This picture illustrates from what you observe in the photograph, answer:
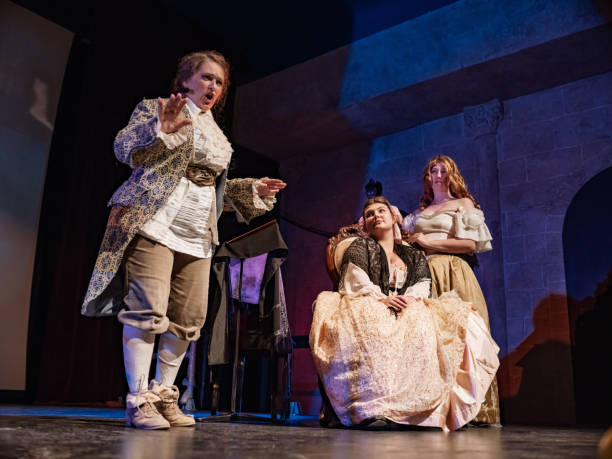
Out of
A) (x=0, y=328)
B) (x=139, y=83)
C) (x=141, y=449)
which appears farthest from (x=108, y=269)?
(x=139, y=83)

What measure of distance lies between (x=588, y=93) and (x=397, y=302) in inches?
139

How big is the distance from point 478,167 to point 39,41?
4078 millimetres

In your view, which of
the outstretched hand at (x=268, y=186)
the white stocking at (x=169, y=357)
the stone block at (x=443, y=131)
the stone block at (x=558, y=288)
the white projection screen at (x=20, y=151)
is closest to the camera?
the white stocking at (x=169, y=357)

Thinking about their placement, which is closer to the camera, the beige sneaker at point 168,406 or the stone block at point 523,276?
the beige sneaker at point 168,406

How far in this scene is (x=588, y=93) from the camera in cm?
509

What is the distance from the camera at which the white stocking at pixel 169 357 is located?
2.13 metres

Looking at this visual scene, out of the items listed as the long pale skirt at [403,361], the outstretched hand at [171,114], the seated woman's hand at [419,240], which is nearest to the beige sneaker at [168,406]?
the long pale skirt at [403,361]

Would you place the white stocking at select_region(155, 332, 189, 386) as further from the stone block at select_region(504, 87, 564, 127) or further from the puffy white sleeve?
the stone block at select_region(504, 87, 564, 127)

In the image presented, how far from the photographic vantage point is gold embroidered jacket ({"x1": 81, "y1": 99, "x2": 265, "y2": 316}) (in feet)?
6.68

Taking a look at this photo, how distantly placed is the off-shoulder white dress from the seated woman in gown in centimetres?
42

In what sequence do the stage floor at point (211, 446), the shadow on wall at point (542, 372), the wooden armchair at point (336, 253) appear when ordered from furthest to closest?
the shadow on wall at point (542, 372) < the wooden armchair at point (336, 253) < the stage floor at point (211, 446)

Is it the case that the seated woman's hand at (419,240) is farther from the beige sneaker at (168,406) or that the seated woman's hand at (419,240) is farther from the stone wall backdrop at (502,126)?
the beige sneaker at (168,406)

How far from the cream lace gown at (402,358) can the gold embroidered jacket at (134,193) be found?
1.06 m

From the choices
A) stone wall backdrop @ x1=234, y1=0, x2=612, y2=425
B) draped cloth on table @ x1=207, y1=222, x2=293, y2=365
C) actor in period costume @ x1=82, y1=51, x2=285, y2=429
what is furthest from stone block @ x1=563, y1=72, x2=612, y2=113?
actor in period costume @ x1=82, y1=51, x2=285, y2=429
